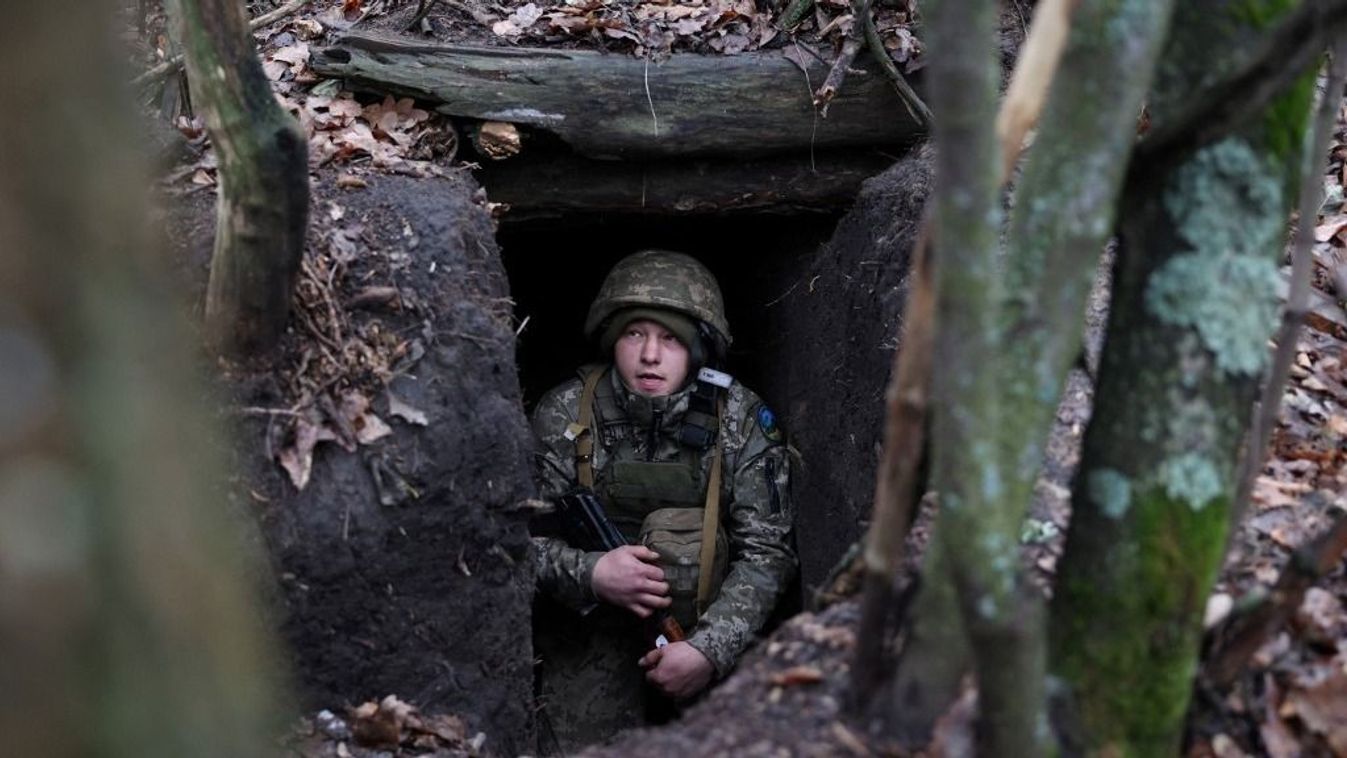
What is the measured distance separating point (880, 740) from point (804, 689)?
29 centimetres

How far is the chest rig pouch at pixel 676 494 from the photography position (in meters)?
5.98

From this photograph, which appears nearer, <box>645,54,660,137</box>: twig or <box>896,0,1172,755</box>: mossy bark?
<box>896,0,1172,755</box>: mossy bark

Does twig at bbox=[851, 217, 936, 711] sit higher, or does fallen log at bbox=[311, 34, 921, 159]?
fallen log at bbox=[311, 34, 921, 159]

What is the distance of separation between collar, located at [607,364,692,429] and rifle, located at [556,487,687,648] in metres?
0.48

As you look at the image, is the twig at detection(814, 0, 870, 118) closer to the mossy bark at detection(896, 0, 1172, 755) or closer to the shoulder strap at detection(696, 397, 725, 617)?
the shoulder strap at detection(696, 397, 725, 617)

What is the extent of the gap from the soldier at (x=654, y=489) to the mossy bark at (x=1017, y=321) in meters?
3.82

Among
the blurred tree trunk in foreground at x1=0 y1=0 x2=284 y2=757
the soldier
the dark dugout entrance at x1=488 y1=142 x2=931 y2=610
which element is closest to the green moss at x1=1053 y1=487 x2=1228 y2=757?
the blurred tree trunk in foreground at x1=0 y1=0 x2=284 y2=757

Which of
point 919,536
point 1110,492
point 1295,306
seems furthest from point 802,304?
point 1110,492

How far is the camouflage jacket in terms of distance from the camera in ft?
19.1

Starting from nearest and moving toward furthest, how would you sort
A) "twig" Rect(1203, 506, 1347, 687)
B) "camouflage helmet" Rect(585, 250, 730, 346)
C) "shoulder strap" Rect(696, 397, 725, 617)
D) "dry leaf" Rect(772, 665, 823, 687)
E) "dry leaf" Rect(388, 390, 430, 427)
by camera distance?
"twig" Rect(1203, 506, 1347, 687) < "dry leaf" Rect(772, 665, 823, 687) < "dry leaf" Rect(388, 390, 430, 427) < "shoulder strap" Rect(696, 397, 725, 617) < "camouflage helmet" Rect(585, 250, 730, 346)

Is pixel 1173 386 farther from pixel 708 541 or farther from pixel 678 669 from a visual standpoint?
pixel 708 541

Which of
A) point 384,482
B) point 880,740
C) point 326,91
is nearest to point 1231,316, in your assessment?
point 880,740

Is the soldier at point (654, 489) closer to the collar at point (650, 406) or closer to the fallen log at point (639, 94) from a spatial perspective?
the collar at point (650, 406)

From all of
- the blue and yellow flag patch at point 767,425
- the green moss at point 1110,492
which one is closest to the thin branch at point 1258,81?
the green moss at point 1110,492
